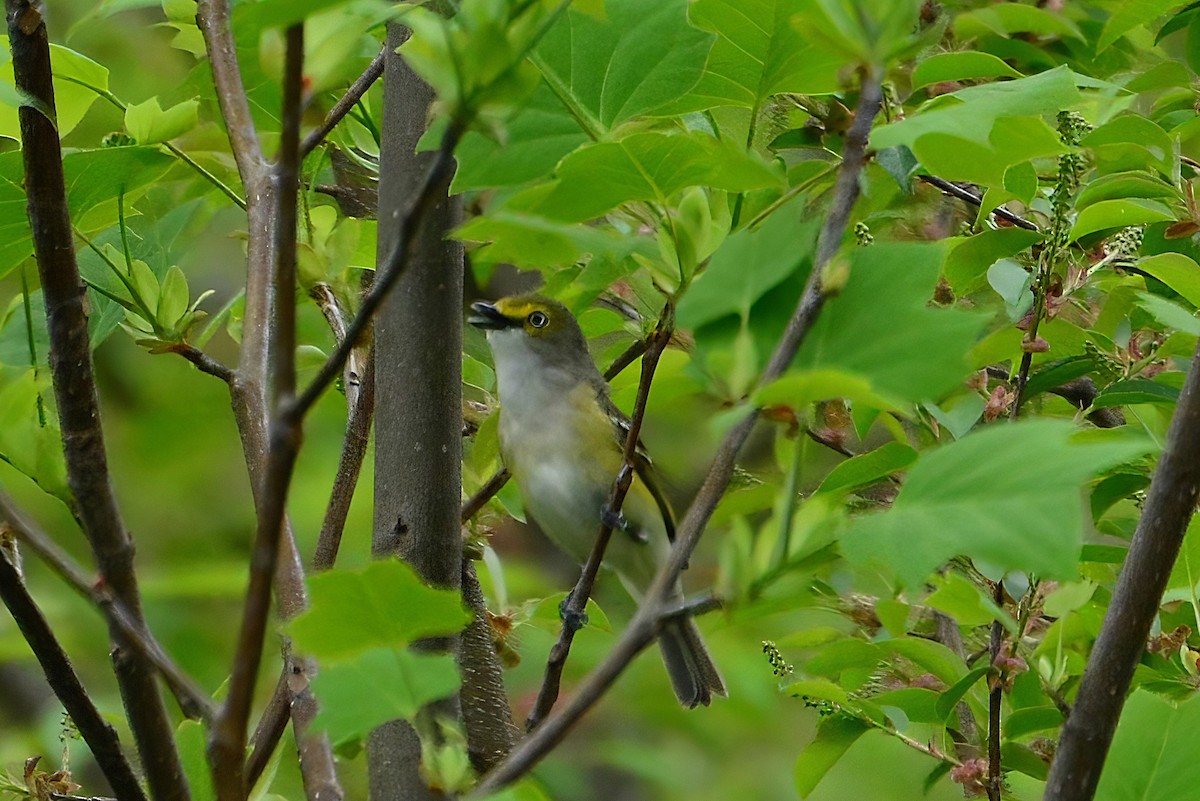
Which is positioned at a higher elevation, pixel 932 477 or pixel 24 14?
pixel 24 14

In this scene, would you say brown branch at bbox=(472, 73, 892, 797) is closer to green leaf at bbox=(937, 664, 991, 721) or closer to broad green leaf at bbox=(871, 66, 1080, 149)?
broad green leaf at bbox=(871, 66, 1080, 149)

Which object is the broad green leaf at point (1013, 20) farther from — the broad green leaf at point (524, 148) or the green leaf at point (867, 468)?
the broad green leaf at point (524, 148)

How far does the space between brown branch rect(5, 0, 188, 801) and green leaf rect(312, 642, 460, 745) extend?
0.27 meters

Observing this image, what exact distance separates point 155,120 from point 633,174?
22.2 inches

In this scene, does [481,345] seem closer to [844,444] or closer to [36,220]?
[844,444]

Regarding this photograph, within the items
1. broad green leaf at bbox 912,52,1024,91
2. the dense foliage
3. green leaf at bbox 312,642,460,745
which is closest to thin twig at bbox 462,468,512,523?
the dense foliage

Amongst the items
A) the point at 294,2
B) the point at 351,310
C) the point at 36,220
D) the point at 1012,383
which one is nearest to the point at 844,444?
the point at 1012,383

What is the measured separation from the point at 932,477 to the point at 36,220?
73 cm

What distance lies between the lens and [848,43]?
71 centimetres

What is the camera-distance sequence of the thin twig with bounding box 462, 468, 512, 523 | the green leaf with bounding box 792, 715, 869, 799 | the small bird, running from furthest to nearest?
the small bird < the thin twig with bounding box 462, 468, 512, 523 < the green leaf with bounding box 792, 715, 869, 799

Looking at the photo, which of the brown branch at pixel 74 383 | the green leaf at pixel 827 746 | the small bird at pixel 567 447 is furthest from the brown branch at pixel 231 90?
the small bird at pixel 567 447

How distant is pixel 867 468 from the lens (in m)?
1.08

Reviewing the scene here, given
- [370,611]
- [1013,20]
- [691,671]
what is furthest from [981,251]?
[691,671]

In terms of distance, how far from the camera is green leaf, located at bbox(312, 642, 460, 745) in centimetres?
72
